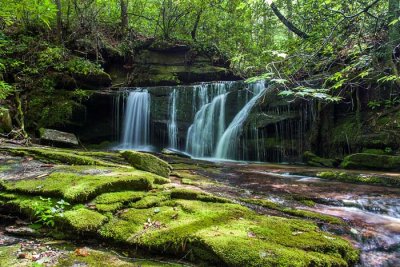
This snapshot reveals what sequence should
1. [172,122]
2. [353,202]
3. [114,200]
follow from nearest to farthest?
[114,200] → [353,202] → [172,122]

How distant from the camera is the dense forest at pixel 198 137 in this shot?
9.57 feet

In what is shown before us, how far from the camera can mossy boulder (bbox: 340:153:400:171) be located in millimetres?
8531

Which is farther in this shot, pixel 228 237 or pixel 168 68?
pixel 168 68

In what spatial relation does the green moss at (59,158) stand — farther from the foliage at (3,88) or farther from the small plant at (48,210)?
the small plant at (48,210)

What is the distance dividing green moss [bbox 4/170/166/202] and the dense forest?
0.02m

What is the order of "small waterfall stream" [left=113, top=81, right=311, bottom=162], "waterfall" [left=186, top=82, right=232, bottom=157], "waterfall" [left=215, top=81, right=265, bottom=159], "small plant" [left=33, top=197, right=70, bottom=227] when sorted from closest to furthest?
1. "small plant" [left=33, top=197, right=70, bottom=227]
2. "small waterfall stream" [left=113, top=81, right=311, bottom=162]
3. "waterfall" [left=215, top=81, right=265, bottom=159]
4. "waterfall" [left=186, top=82, right=232, bottom=157]

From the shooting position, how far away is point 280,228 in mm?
3086

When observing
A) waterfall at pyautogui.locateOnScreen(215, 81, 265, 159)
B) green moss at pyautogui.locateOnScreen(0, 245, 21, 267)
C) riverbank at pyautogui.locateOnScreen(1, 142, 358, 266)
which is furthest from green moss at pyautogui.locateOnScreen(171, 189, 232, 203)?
waterfall at pyautogui.locateOnScreen(215, 81, 265, 159)

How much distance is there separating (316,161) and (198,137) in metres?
4.96

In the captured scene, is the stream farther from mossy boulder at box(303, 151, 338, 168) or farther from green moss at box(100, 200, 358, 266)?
mossy boulder at box(303, 151, 338, 168)

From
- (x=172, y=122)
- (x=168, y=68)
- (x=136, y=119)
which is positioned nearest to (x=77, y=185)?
(x=172, y=122)

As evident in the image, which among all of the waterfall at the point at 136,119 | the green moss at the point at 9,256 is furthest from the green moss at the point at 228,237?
the waterfall at the point at 136,119

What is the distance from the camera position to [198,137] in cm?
1349

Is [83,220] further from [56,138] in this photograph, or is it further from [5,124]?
[56,138]
